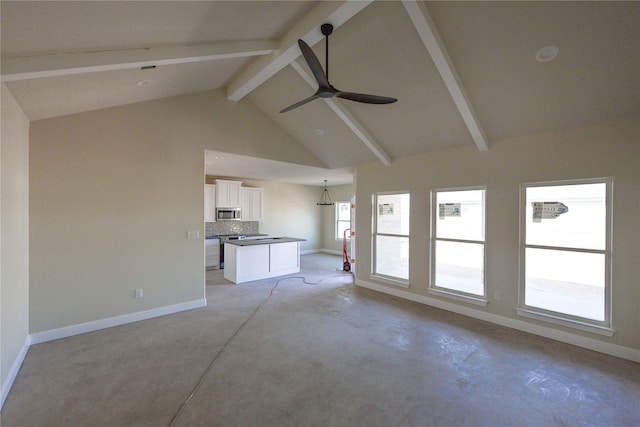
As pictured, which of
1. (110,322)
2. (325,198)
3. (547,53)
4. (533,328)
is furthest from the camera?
(325,198)

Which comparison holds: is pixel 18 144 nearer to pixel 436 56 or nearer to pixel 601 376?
pixel 436 56

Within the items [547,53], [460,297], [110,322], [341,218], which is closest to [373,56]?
[547,53]

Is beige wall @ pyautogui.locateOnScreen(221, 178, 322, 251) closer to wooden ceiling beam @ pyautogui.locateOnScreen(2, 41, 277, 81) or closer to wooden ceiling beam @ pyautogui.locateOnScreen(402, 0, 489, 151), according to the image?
wooden ceiling beam @ pyautogui.locateOnScreen(2, 41, 277, 81)

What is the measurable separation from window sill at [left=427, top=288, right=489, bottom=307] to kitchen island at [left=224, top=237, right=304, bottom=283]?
3.40 m

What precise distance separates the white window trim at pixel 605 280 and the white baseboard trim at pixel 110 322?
4.72 metres

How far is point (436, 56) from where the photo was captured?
9.23 ft

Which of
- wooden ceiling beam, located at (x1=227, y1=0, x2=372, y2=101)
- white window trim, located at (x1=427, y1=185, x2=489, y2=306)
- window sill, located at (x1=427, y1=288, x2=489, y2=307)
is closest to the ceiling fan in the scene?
wooden ceiling beam, located at (x1=227, y1=0, x2=372, y2=101)

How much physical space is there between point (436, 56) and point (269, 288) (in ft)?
15.3

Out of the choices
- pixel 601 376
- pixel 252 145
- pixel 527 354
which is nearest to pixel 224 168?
pixel 252 145

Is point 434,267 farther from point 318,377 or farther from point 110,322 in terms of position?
point 110,322

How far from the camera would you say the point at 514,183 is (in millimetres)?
3674

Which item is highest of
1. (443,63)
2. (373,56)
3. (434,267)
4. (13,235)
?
(373,56)

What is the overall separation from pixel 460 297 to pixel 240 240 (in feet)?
15.8

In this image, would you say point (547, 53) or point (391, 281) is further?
point (391, 281)
